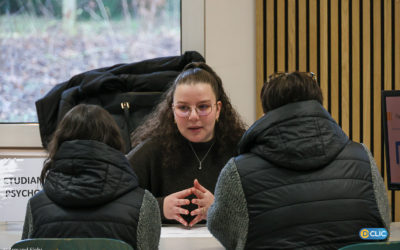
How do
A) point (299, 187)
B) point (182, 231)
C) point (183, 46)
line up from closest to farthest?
point (299, 187), point (182, 231), point (183, 46)

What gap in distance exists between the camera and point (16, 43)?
367 cm

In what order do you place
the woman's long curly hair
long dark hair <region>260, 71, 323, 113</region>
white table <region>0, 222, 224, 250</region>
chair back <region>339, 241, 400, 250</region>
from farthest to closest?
the woman's long curly hair, white table <region>0, 222, 224, 250</region>, long dark hair <region>260, 71, 323, 113</region>, chair back <region>339, 241, 400, 250</region>

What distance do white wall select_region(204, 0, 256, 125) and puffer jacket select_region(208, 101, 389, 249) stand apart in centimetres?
195

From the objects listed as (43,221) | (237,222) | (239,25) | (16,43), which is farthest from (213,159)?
(16,43)

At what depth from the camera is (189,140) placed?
7.27ft

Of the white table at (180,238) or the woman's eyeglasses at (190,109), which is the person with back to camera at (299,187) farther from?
the woman's eyeglasses at (190,109)

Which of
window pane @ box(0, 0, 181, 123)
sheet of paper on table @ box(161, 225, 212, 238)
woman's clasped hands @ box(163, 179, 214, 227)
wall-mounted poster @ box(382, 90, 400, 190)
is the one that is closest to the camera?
sheet of paper on table @ box(161, 225, 212, 238)

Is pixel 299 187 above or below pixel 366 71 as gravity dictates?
below

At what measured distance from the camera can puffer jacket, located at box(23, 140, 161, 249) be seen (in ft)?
4.40

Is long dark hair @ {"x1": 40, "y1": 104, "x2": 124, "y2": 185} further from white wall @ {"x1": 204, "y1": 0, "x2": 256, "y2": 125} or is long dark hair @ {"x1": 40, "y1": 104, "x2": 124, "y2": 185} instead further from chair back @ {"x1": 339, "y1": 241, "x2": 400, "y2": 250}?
white wall @ {"x1": 204, "y1": 0, "x2": 256, "y2": 125}

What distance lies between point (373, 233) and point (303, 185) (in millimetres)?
282

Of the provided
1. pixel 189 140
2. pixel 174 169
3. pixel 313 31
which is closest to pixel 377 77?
pixel 313 31

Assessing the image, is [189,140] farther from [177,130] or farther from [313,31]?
[313,31]

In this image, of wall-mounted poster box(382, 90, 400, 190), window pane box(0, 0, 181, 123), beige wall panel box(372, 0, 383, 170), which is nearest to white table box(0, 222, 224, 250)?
wall-mounted poster box(382, 90, 400, 190)
